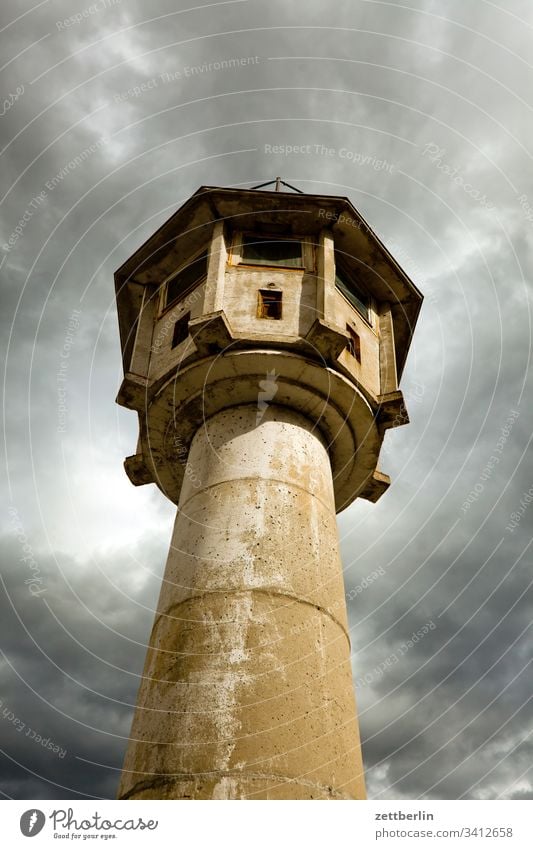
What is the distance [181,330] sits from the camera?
36.0 ft

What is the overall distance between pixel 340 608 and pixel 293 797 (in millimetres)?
2486

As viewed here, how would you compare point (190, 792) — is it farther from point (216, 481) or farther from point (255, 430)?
point (255, 430)

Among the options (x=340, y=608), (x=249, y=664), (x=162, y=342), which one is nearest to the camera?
(x=249, y=664)

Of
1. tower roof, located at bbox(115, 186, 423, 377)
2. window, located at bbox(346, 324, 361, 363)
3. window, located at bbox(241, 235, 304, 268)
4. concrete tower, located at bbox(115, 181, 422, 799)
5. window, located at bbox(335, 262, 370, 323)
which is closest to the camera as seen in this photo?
concrete tower, located at bbox(115, 181, 422, 799)

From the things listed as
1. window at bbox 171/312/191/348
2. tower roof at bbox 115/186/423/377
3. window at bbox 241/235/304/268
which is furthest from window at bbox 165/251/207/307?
window at bbox 241/235/304/268

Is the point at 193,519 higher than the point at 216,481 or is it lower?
lower

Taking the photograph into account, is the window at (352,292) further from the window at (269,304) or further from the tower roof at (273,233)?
the window at (269,304)

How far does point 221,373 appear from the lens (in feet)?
32.0

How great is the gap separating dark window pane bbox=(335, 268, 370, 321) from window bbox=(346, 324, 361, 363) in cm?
85

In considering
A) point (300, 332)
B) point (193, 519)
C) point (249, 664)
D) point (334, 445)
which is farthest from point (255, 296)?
point (249, 664)

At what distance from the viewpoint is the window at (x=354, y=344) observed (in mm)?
10812

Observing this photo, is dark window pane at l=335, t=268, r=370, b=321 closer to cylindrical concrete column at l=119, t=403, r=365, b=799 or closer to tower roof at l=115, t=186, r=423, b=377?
tower roof at l=115, t=186, r=423, b=377

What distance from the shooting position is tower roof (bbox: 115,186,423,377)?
37.9ft

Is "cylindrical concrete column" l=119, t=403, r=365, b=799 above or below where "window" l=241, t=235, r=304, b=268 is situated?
below
